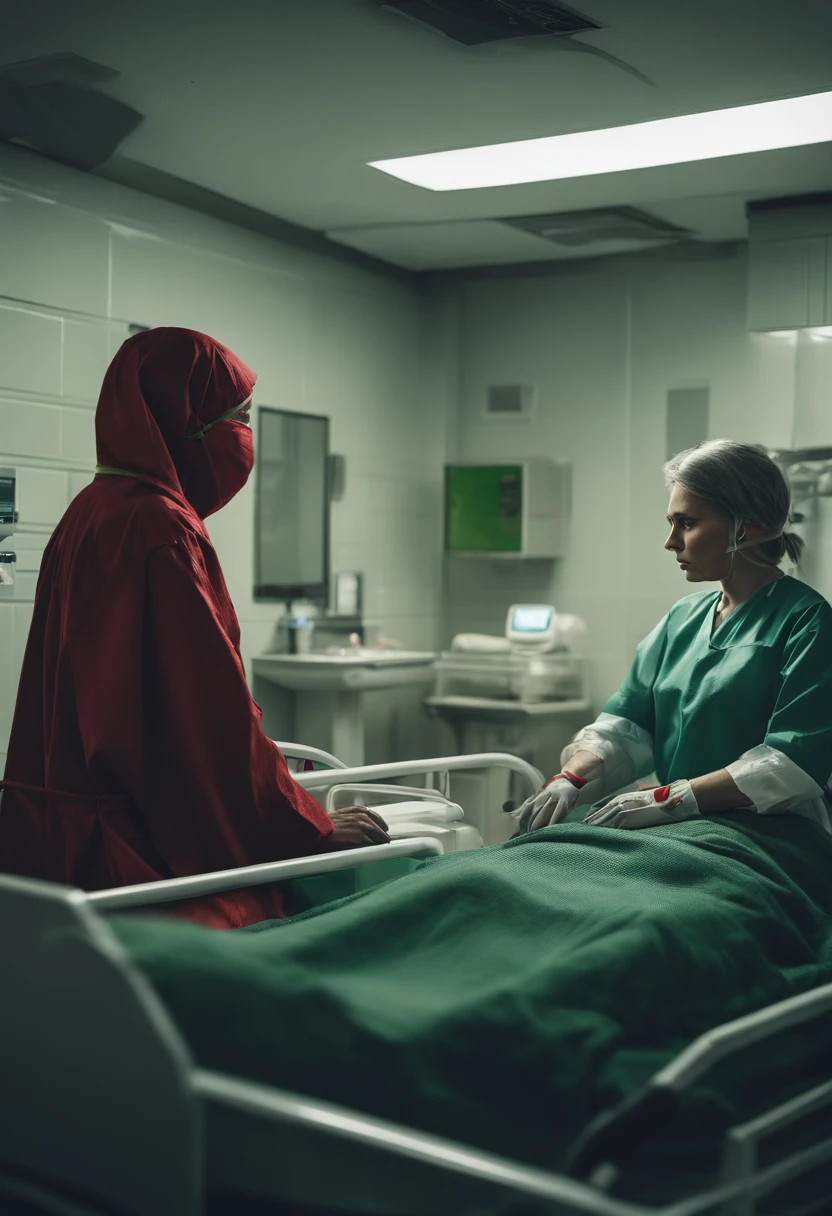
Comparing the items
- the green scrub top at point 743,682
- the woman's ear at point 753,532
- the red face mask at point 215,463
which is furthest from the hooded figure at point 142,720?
the woman's ear at point 753,532

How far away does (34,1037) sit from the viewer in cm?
162

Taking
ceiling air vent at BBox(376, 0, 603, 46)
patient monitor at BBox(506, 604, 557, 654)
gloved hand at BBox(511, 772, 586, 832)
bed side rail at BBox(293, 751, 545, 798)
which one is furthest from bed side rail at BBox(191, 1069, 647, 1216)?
patient monitor at BBox(506, 604, 557, 654)

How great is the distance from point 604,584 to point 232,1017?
15.4 ft

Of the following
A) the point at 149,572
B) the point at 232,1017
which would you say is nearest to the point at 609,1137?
the point at 232,1017

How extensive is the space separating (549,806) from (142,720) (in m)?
1.09

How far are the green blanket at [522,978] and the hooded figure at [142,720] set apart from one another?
245mm

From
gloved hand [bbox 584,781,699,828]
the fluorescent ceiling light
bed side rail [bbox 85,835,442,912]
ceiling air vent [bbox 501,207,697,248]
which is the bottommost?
bed side rail [bbox 85,835,442,912]

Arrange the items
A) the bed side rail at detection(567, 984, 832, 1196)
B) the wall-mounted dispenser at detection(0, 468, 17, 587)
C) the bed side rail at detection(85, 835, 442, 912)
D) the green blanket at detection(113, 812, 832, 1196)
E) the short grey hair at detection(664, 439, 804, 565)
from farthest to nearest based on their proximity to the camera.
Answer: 1. the wall-mounted dispenser at detection(0, 468, 17, 587)
2. the short grey hair at detection(664, 439, 804, 565)
3. the bed side rail at detection(85, 835, 442, 912)
4. the green blanket at detection(113, 812, 832, 1196)
5. the bed side rail at detection(567, 984, 832, 1196)

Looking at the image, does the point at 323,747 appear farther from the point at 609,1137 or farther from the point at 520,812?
the point at 609,1137

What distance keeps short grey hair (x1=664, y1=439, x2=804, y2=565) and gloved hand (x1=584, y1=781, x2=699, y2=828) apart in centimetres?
62

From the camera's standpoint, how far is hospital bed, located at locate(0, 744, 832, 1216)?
1440 mm

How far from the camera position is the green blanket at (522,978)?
158 cm

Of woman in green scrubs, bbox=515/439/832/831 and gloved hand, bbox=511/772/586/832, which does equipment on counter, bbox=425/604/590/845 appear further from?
gloved hand, bbox=511/772/586/832

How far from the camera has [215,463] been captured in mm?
2742
